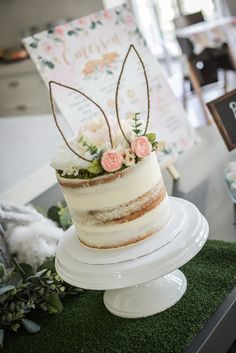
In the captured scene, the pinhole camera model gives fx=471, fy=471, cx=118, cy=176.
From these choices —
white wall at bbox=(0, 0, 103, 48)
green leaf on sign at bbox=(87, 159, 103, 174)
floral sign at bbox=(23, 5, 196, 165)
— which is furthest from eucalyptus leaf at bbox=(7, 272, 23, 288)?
white wall at bbox=(0, 0, 103, 48)

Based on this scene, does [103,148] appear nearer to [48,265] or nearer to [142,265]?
[142,265]

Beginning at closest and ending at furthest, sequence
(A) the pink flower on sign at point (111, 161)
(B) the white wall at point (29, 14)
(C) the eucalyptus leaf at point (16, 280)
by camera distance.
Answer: (A) the pink flower on sign at point (111, 161) → (C) the eucalyptus leaf at point (16, 280) → (B) the white wall at point (29, 14)

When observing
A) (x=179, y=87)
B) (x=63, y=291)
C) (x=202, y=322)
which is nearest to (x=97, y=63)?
(x=63, y=291)

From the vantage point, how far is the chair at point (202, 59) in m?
4.25

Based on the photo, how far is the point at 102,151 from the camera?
96cm

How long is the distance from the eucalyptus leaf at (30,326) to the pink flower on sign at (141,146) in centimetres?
53

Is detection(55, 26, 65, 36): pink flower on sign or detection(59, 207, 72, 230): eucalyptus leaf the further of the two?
detection(55, 26, 65, 36): pink flower on sign

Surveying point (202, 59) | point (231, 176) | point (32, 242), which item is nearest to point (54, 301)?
point (32, 242)

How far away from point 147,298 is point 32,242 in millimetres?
401

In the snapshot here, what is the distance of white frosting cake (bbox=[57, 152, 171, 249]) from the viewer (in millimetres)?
958

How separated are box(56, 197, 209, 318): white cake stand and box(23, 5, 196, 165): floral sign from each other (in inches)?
26.0

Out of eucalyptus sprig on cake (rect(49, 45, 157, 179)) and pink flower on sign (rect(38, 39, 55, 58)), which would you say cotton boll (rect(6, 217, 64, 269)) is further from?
pink flower on sign (rect(38, 39, 55, 58))

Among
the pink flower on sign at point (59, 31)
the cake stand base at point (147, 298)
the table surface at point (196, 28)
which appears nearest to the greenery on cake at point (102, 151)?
the cake stand base at point (147, 298)

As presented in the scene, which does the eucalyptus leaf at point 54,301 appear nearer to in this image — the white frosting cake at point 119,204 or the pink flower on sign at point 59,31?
the white frosting cake at point 119,204
